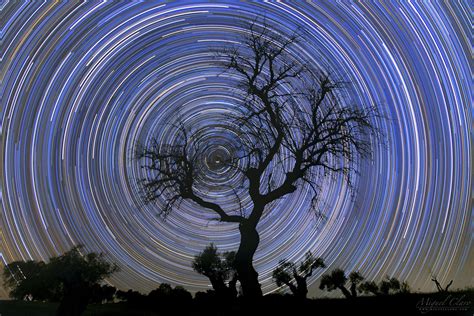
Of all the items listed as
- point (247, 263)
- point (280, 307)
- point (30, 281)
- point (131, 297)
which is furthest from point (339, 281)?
point (30, 281)

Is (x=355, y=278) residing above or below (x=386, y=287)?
above

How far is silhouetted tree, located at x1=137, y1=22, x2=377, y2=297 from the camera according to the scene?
15.8 feet

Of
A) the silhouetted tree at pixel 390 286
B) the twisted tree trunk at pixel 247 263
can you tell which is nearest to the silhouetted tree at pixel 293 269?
the twisted tree trunk at pixel 247 263

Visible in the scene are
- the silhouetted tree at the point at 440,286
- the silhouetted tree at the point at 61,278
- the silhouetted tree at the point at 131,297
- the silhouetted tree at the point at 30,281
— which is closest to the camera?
the silhouetted tree at the point at 61,278

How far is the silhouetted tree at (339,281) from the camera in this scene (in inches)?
199

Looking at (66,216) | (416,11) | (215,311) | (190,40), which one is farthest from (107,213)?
(416,11)

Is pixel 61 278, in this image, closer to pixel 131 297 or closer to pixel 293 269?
pixel 131 297

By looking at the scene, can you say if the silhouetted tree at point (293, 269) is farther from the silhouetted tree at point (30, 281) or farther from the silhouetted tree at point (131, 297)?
the silhouetted tree at point (30, 281)

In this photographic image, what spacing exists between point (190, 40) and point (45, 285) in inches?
118

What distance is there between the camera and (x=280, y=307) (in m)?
4.50

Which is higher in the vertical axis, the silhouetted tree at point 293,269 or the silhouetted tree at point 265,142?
the silhouetted tree at point 265,142

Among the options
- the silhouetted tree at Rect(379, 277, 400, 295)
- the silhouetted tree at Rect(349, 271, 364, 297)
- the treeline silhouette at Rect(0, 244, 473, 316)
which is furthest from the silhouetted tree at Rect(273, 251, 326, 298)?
the silhouetted tree at Rect(379, 277, 400, 295)

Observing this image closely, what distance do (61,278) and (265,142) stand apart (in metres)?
2.36

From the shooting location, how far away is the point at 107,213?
17.9 feet
